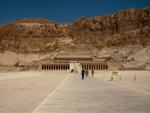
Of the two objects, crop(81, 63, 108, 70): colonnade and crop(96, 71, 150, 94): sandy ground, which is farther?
crop(81, 63, 108, 70): colonnade

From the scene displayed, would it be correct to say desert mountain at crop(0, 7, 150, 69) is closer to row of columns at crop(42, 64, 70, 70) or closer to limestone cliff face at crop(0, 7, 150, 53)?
limestone cliff face at crop(0, 7, 150, 53)

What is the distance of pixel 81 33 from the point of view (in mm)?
141250

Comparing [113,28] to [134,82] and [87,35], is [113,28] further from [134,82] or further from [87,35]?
[134,82]

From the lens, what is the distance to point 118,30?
141 meters

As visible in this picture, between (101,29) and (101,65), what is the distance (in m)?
41.8

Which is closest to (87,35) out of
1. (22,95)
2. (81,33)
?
(81,33)

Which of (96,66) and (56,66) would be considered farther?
(96,66)

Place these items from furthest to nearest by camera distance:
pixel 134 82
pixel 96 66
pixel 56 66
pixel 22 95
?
pixel 96 66, pixel 56 66, pixel 134 82, pixel 22 95

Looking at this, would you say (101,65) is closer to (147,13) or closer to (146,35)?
(146,35)

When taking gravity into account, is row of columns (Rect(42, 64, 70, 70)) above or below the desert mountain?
below

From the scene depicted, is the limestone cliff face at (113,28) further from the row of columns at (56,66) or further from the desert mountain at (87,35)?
the row of columns at (56,66)

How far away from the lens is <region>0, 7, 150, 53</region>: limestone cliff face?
435 ft

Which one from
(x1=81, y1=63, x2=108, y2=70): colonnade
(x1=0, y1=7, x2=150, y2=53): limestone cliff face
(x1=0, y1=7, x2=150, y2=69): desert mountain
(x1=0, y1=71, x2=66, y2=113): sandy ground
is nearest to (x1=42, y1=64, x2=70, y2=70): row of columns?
(x1=81, y1=63, x2=108, y2=70): colonnade

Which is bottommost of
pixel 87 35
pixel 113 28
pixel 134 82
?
pixel 134 82
